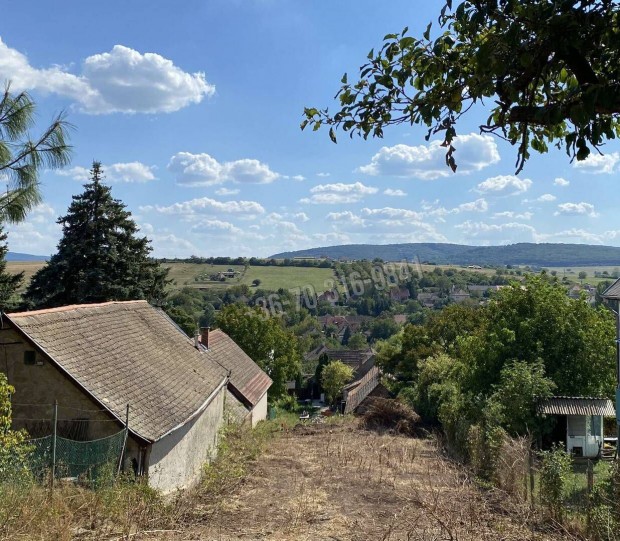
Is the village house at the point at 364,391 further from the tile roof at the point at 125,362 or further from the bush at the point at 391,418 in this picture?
the tile roof at the point at 125,362

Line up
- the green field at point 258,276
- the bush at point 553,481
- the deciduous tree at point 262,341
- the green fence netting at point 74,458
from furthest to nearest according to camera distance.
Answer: the green field at point 258,276 → the deciduous tree at point 262,341 → the bush at point 553,481 → the green fence netting at point 74,458

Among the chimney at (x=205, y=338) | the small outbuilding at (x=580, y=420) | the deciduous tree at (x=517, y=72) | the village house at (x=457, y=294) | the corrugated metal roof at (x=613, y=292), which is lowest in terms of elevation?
the village house at (x=457, y=294)

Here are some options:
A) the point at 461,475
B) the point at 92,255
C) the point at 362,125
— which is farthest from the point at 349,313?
the point at 362,125

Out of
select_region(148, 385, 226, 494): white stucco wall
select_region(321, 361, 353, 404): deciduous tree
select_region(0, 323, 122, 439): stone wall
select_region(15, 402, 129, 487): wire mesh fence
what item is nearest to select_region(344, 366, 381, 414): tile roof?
select_region(321, 361, 353, 404): deciduous tree

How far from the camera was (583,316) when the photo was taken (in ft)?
79.4

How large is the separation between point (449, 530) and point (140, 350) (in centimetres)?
974

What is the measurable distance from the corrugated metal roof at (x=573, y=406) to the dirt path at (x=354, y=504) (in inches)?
201

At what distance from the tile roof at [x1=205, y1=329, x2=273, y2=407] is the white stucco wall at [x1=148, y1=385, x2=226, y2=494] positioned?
8.67 meters

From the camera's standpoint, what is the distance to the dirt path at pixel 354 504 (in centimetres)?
869

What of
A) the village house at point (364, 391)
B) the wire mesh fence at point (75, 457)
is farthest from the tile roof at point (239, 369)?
the wire mesh fence at point (75, 457)

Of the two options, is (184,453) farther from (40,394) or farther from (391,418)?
(391,418)

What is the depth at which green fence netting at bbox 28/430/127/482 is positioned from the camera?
361 inches

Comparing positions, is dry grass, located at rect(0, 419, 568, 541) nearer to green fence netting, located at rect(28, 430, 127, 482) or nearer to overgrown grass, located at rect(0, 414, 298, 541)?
overgrown grass, located at rect(0, 414, 298, 541)

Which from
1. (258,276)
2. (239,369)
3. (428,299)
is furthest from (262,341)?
(428,299)
